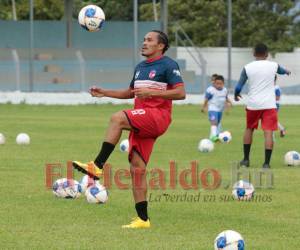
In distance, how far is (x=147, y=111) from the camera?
994cm

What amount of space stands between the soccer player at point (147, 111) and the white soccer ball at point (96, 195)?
155 cm

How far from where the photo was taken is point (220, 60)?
167 feet

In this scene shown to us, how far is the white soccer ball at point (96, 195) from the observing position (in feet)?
38.2

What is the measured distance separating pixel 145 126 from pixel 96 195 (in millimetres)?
2042

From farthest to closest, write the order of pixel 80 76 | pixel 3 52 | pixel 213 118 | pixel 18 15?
pixel 18 15 → pixel 3 52 → pixel 80 76 → pixel 213 118

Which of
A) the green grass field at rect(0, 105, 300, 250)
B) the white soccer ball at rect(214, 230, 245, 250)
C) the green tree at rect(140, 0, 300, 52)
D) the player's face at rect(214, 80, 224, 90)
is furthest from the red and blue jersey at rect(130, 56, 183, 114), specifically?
the green tree at rect(140, 0, 300, 52)

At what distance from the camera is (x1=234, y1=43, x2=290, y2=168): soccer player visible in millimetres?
16219

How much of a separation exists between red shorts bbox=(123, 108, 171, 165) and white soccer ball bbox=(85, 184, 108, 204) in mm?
1696

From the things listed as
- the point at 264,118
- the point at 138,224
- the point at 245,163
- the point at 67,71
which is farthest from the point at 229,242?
the point at 67,71

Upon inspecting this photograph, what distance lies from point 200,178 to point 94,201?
3190 mm

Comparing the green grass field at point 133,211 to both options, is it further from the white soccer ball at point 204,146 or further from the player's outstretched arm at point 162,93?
the player's outstretched arm at point 162,93

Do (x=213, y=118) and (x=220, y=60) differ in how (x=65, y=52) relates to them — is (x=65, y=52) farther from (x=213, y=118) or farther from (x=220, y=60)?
(x=213, y=118)

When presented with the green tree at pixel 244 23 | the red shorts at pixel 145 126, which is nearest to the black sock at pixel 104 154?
the red shorts at pixel 145 126

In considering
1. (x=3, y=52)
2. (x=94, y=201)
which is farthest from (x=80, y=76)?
(x=94, y=201)
